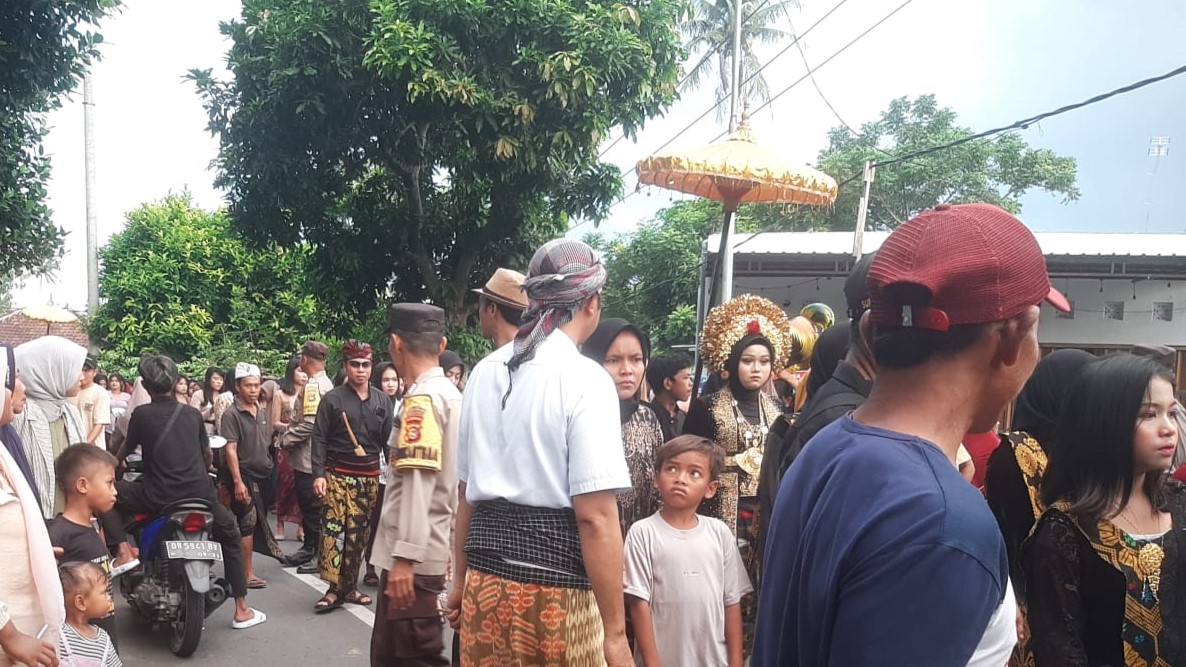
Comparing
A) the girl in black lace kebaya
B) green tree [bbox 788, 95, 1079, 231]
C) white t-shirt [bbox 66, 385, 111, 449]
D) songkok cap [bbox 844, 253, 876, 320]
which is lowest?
white t-shirt [bbox 66, 385, 111, 449]

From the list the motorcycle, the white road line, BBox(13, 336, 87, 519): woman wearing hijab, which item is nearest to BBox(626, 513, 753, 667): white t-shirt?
the white road line

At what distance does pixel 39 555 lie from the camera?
9.69 ft

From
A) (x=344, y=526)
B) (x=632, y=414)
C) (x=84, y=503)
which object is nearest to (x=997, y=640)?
(x=632, y=414)

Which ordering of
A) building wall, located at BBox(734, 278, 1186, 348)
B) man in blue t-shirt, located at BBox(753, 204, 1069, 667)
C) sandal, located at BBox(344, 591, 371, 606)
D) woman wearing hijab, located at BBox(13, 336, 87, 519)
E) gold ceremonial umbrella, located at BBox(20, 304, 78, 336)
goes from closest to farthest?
1. man in blue t-shirt, located at BBox(753, 204, 1069, 667)
2. woman wearing hijab, located at BBox(13, 336, 87, 519)
3. sandal, located at BBox(344, 591, 371, 606)
4. gold ceremonial umbrella, located at BBox(20, 304, 78, 336)
5. building wall, located at BBox(734, 278, 1186, 348)

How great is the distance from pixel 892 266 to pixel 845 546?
16.9 inches

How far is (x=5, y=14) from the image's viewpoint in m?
8.02

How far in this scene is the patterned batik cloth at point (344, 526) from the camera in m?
6.76

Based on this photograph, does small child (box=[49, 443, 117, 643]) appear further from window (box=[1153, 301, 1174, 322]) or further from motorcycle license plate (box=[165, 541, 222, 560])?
window (box=[1153, 301, 1174, 322])

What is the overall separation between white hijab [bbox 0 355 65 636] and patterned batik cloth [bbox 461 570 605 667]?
1439 millimetres

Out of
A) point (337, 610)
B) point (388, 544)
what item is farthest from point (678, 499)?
point (337, 610)

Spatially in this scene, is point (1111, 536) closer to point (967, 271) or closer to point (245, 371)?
point (967, 271)

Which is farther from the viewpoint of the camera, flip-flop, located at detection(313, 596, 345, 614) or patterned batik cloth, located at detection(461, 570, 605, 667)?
flip-flop, located at detection(313, 596, 345, 614)

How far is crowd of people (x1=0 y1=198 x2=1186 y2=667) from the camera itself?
1.30 meters

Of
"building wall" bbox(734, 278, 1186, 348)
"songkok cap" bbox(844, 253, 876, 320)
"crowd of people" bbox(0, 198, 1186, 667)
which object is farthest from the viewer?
"building wall" bbox(734, 278, 1186, 348)
